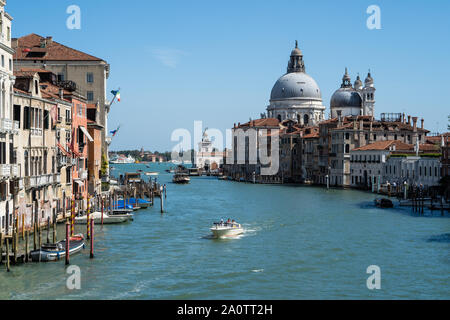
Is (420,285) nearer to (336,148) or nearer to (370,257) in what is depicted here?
(370,257)

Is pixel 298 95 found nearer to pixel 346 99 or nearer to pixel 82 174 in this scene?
pixel 346 99

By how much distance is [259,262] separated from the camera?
21.0 meters

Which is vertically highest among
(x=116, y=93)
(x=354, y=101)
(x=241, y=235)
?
(x=354, y=101)

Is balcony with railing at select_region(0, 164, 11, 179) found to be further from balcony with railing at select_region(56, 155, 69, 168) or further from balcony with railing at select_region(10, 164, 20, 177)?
balcony with railing at select_region(56, 155, 69, 168)

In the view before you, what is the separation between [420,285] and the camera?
59.1 feet

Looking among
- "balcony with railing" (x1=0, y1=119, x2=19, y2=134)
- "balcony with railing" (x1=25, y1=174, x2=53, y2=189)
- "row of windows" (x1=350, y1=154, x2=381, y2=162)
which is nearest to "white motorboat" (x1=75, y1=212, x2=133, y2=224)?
"balcony with railing" (x1=25, y1=174, x2=53, y2=189)

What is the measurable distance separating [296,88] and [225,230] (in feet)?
258

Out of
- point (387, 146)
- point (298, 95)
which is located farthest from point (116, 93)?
point (298, 95)

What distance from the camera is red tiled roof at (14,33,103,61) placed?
39781 mm

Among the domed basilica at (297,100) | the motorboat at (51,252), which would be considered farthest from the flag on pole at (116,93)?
the domed basilica at (297,100)

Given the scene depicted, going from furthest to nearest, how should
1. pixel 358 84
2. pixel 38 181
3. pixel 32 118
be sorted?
pixel 358 84, pixel 38 181, pixel 32 118

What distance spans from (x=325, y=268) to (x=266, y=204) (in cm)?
2332

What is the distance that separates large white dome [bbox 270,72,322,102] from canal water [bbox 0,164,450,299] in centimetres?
6942
